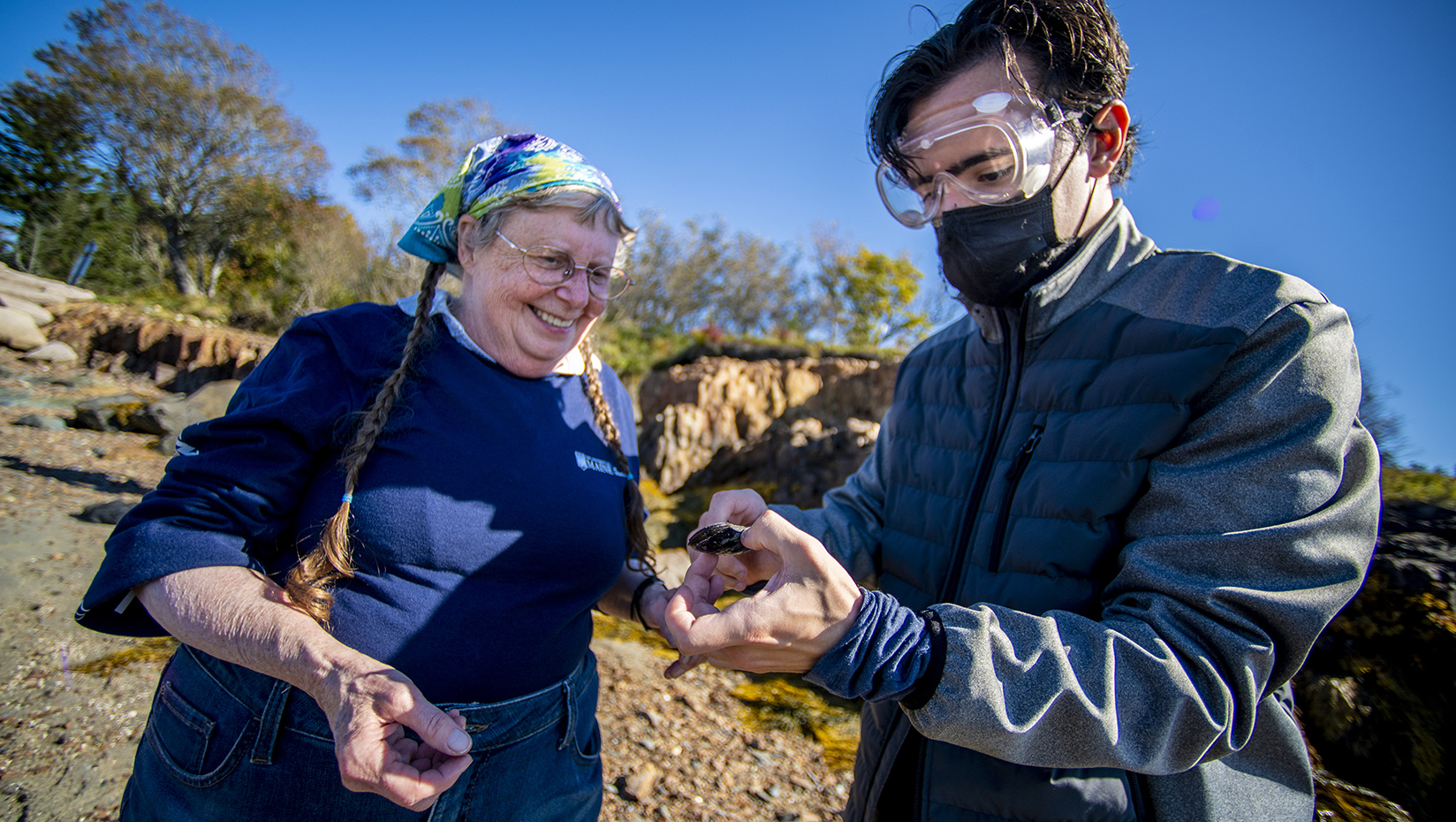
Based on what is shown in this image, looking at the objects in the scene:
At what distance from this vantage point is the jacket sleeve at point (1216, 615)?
107 cm

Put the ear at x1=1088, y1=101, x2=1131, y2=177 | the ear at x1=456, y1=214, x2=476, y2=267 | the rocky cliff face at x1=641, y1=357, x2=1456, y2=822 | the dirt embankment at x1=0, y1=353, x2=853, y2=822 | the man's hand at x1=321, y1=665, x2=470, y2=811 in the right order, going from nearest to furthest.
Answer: the man's hand at x1=321, y1=665, x2=470, y2=811 < the ear at x1=1088, y1=101, x2=1131, y2=177 < the ear at x1=456, y1=214, x2=476, y2=267 < the rocky cliff face at x1=641, y1=357, x2=1456, y2=822 < the dirt embankment at x1=0, y1=353, x2=853, y2=822

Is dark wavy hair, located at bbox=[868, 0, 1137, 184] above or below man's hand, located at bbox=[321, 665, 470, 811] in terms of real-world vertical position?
above

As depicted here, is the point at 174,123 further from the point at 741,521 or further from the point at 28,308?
the point at 741,521

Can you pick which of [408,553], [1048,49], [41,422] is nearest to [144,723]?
[408,553]

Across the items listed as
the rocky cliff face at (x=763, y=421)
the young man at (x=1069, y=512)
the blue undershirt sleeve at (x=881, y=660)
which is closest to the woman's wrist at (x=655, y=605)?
the young man at (x=1069, y=512)

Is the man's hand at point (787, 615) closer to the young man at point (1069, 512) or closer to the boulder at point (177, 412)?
the young man at point (1069, 512)

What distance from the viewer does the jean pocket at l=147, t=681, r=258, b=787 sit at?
1460mm

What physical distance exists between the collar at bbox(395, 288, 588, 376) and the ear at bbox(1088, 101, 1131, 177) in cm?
157

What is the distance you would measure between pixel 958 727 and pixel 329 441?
5.13 feet

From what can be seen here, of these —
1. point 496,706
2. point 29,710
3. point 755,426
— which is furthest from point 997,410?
point 755,426

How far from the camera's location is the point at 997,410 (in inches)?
64.4

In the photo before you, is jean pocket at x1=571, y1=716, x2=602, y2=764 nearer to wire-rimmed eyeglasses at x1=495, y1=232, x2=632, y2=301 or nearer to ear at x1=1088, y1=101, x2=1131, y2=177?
wire-rimmed eyeglasses at x1=495, y1=232, x2=632, y2=301

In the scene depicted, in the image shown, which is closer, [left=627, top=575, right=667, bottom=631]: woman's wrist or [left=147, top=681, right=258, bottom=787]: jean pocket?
[left=147, top=681, right=258, bottom=787]: jean pocket

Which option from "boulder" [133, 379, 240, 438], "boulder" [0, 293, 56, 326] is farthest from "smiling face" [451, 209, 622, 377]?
"boulder" [0, 293, 56, 326]
